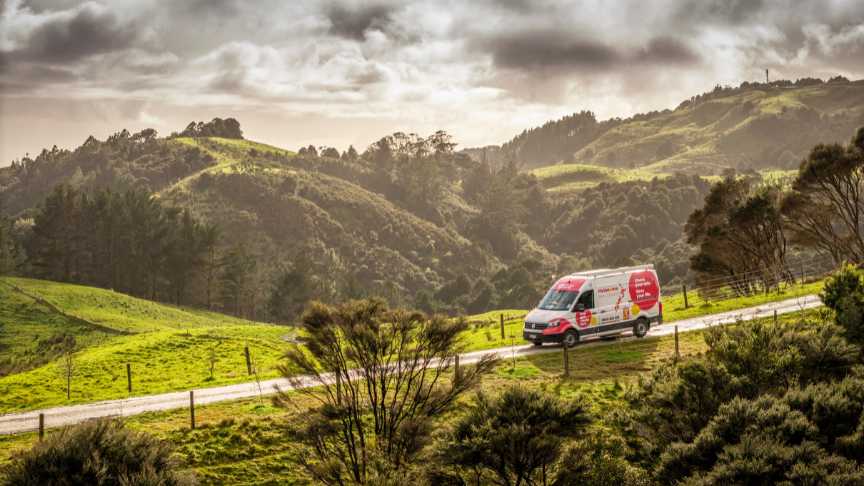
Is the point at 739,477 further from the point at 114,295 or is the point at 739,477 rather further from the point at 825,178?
the point at 114,295

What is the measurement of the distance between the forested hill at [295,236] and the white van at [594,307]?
69.9 meters

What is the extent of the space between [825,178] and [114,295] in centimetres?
5801

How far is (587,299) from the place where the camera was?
28719 millimetres

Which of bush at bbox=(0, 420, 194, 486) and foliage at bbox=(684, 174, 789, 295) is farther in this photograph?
foliage at bbox=(684, 174, 789, 295)

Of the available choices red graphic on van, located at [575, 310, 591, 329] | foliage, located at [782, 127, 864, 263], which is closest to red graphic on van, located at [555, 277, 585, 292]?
red graphic on van, located at [575, 310, 591, 329]

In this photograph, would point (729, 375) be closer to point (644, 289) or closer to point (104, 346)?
point (644, 289)

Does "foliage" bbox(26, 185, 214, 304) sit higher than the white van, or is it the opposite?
"foliage" bbox(26, 185, 214, 304)

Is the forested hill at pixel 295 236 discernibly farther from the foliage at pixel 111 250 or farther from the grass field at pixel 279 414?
the grass field at pixel 279 414

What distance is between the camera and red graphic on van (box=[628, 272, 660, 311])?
29.9m

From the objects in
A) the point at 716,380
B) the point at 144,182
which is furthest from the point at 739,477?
the point at 144,182

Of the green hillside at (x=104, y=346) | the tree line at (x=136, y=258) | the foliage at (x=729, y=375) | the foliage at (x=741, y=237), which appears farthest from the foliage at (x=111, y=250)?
the foliage at (x=729, y=375)

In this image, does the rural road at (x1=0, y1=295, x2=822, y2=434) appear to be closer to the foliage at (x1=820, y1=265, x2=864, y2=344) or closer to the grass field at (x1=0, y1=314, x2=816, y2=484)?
Result: the grass field at (x1=0, y1=314, x2=816, y2=484)

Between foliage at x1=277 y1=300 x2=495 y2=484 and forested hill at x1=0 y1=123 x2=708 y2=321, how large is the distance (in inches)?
3070

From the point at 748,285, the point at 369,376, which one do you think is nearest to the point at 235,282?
the point at 748,285
